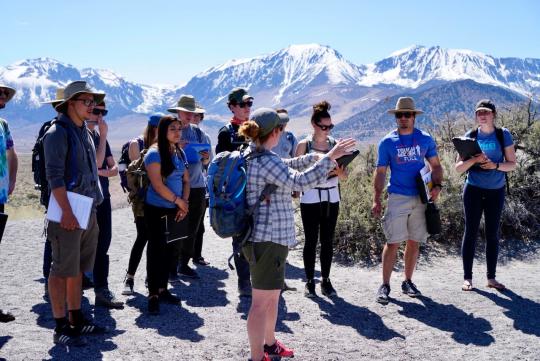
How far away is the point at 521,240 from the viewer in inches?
307

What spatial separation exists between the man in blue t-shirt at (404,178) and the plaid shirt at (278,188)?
6.37ft

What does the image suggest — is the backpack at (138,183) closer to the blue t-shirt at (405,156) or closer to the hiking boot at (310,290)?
the hiking boot at (310,290)

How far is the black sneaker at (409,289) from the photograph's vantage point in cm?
555

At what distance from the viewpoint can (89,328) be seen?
14.2 feet

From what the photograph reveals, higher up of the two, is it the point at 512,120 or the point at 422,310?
the point at 512,120

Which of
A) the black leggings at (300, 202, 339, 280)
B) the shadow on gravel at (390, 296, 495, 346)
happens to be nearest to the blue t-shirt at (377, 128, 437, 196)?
the black leggings at (300, 202, 339, 280)

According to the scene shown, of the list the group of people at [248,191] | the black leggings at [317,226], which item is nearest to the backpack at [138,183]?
the group of people at [248,191]

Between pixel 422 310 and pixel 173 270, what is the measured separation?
2.82 meters

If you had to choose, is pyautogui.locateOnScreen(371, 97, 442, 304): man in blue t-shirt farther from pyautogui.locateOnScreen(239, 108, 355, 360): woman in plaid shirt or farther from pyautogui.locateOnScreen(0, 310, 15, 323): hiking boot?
pyautogui.locateOnScreen(0, 310, 15, 323): hiking boot

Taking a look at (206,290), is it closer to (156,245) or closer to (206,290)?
(206,290)

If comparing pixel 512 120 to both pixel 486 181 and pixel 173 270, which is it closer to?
pixel 486 181

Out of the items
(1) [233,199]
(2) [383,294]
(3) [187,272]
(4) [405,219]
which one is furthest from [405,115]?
(3) [187,272]

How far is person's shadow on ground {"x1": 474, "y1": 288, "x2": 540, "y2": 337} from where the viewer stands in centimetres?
465

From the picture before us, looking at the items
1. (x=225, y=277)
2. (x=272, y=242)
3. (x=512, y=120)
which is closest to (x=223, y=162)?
(x=272, y=242)
